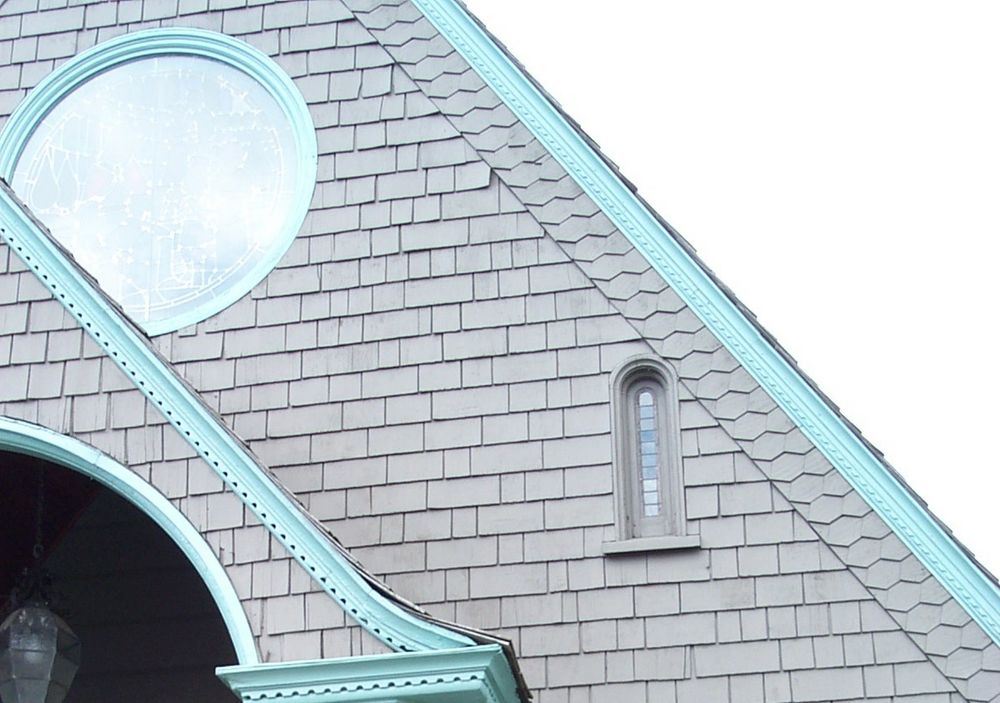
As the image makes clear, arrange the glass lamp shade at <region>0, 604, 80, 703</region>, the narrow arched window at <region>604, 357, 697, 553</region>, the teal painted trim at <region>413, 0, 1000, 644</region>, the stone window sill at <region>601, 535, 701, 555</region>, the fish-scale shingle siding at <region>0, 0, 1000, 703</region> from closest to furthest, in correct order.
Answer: the glass lamp shade at <region>0, 604, 80, 703</region>, the fish-scale shingle siding at <region>0, 0, 1000, 703</region>, the teal painted trim at <region>413, 0, 1000, 644</region>, the stone window sill at <region>601, 535, 701, 555</region>, the narrow arched window at <region>604, 357, 697, 553</region>

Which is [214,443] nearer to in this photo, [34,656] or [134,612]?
[34,656]

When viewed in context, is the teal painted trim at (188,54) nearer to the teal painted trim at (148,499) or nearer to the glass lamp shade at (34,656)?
the teal painted trim at (148,499)

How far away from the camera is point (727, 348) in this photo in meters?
10.4

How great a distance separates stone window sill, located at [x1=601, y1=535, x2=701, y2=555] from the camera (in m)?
10.0

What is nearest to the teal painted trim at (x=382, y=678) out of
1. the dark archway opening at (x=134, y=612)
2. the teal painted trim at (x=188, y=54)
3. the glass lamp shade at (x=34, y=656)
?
the glass lamp shade at (x=34, y=656)

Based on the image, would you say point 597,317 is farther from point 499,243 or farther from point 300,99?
point 300,99

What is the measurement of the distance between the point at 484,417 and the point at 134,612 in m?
2.82

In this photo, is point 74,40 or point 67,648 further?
point 74,40

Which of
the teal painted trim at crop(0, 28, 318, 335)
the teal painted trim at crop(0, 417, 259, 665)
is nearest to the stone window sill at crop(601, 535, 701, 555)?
the teal painted trim at crop(0, 417, 259, 665)

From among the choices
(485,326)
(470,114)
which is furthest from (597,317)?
(470,114)

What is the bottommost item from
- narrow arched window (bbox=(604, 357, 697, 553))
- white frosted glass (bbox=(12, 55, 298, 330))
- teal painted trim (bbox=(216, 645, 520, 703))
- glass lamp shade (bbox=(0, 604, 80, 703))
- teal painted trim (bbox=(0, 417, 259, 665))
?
teal painted trim (bbox=(216, 645, 520, 703))

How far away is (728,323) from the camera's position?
1047cm

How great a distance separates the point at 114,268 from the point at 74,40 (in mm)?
1701

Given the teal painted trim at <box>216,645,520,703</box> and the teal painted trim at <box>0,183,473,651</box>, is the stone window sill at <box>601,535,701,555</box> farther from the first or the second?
the teal painted trim at <box>0,183,473,651</box>
